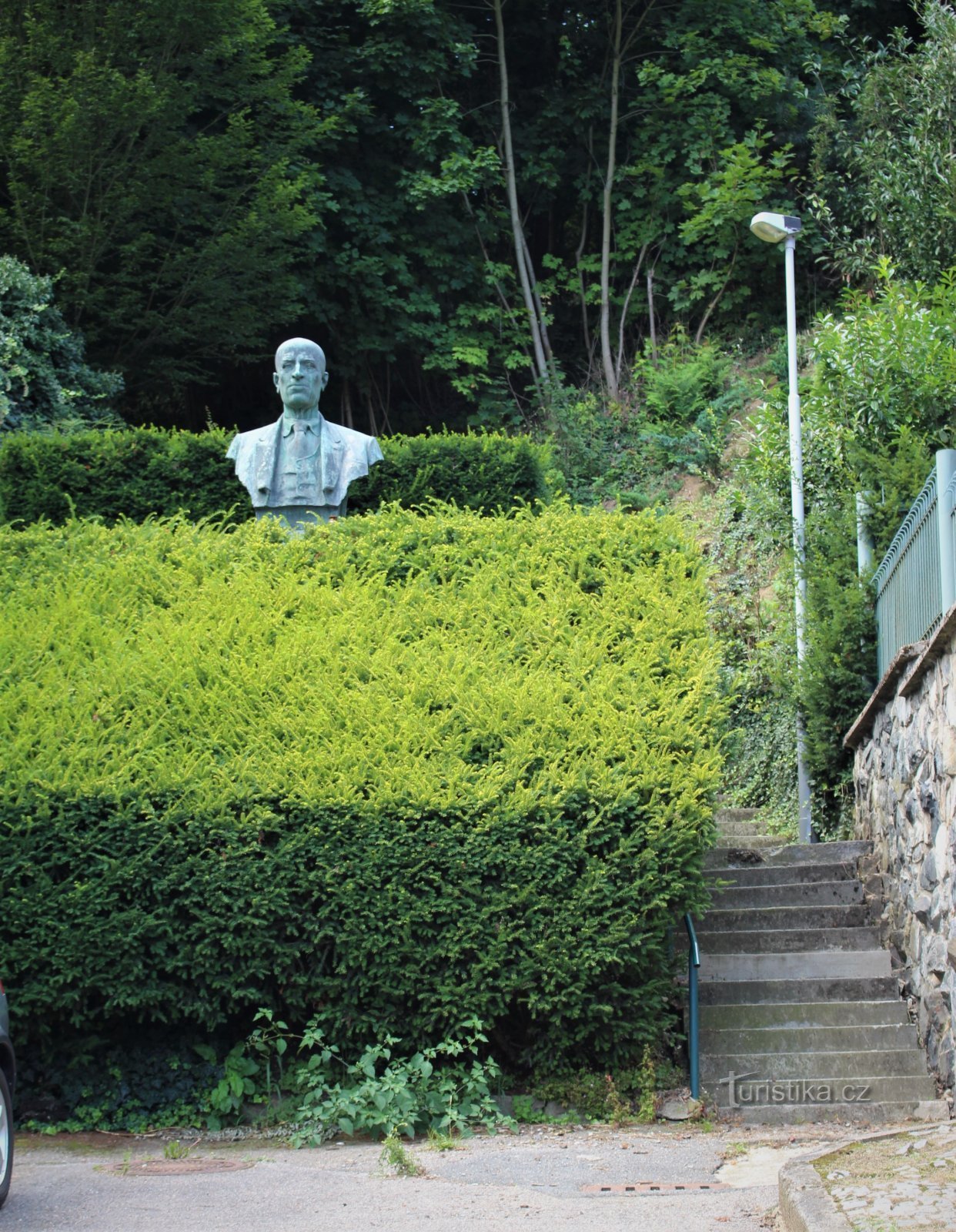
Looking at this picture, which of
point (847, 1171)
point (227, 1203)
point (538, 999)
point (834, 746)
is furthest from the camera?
point (834, 746)

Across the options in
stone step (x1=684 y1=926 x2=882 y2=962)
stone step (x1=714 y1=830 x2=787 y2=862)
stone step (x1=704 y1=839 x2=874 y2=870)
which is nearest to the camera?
stone step (x1=684 y1=926 x2=882 y2=962)

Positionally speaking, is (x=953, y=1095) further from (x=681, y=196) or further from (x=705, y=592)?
(x=681, y=196)

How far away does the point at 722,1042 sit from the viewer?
7.48m

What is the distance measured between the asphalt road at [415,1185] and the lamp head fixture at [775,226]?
29.4ft

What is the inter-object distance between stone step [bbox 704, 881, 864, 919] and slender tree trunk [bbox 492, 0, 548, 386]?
13.9 m

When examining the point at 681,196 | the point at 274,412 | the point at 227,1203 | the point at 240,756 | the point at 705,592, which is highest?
the point at 681,196

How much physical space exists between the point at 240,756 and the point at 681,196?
655 inches

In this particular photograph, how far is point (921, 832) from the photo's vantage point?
25.2ft

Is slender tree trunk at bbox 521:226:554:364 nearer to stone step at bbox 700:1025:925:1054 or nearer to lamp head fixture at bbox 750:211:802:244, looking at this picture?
lamp head fixture at bbox 750:211:802:244

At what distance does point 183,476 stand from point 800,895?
23.0 feet

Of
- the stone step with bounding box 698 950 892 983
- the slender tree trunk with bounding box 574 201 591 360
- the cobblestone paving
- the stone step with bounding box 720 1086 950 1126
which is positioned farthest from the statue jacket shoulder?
the slender tree trunk with bounding box 574 201 591 360

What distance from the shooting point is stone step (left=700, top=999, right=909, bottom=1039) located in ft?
25.2

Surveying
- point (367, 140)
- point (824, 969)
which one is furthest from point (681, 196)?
point (824, 969)

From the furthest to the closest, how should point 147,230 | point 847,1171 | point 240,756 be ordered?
point 147,230
point 240,756
point 847,1171
